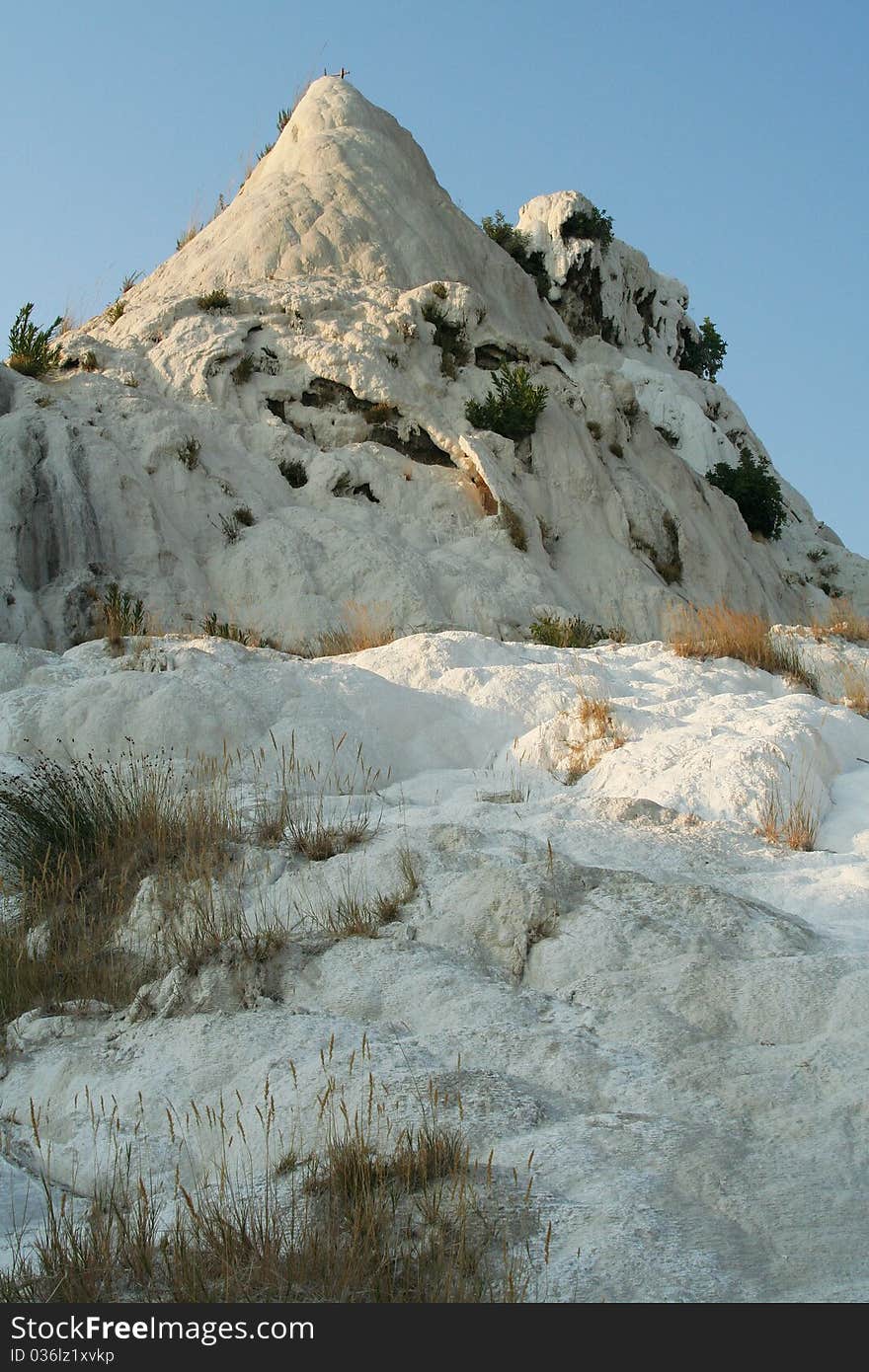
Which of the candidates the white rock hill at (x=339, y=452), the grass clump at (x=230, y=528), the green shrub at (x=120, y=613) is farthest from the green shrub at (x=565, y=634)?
the green shrub at (x=120, y=613)

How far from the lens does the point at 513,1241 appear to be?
2.88 meters

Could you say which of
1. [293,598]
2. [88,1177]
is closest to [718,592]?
[293,598]

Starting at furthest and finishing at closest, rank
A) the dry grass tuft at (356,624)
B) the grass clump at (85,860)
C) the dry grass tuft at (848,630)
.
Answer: the dry grass tuft at (356,624), the dry grass tuft at (848,630), the grass clump at (85,860)

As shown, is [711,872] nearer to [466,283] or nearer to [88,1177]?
[88,1177]

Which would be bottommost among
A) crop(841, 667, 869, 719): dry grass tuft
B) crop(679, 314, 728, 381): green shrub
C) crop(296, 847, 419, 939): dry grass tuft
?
crop(296, 847, 419, 939): dry grass tuft

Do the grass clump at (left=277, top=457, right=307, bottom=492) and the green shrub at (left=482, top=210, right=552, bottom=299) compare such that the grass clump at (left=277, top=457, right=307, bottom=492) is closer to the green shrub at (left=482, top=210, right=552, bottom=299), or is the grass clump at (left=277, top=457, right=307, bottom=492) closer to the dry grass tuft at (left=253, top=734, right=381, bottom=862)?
the dry grass tuft at (left=253, top=734, right=381, bottom=862)

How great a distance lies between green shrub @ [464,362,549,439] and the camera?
1730cm

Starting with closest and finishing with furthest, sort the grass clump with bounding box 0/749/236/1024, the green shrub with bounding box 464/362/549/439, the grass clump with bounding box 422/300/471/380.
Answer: the grass clump with bounding box 0/749/236/1024, the green shrub with bounding box 464/362/549/439, the grass clump with bounding box 422/300/471/380

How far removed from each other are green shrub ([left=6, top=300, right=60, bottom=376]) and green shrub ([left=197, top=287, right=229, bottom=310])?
2309 millimetres

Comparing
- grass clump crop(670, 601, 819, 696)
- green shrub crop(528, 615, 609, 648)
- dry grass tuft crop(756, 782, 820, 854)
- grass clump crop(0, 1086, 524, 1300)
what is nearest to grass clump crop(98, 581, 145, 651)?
green shrub crop(528, 615, 609, 648)

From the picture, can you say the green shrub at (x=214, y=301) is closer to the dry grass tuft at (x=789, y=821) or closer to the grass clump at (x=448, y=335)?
the grass clump at (x=448, y=335)

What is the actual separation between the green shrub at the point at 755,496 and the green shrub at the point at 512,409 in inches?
315

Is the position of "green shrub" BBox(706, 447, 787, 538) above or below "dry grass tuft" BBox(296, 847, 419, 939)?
above

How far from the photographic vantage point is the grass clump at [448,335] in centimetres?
1814
